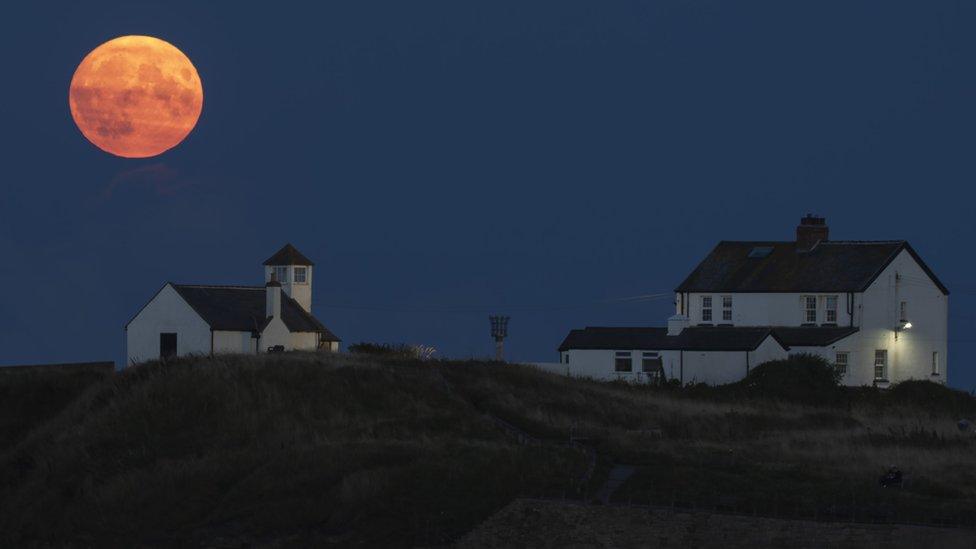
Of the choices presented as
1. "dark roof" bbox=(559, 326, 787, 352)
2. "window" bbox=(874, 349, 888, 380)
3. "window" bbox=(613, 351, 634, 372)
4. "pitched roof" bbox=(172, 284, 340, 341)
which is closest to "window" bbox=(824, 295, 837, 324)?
"window" bbox=(874, 349, 888, 380)

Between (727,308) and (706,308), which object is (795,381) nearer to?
(727,308)

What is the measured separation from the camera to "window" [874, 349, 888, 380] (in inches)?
3226

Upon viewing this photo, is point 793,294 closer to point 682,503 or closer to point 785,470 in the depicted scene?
point 785,470

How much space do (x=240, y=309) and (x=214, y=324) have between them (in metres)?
2.71

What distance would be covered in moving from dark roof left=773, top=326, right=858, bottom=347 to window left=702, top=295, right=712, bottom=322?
3920 mm

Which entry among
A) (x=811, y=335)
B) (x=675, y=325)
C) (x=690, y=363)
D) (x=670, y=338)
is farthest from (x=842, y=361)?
(x=670, y=338)

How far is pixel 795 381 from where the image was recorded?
74.5m

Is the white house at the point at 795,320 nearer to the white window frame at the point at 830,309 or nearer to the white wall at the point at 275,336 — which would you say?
the white window frame at the point at 830,309

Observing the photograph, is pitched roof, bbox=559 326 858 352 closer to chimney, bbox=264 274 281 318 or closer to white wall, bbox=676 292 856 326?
white wall, bbox=676 292 856 326

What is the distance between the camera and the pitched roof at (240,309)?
74.2 m

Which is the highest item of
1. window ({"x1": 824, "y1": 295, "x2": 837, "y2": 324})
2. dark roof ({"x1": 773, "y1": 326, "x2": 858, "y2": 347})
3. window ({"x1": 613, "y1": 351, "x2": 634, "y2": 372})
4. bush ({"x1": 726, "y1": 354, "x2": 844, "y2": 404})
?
window ({"x1": 824, "y1": 295, "x2": 837, "y2": 324})

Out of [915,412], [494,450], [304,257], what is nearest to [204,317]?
[304,257]

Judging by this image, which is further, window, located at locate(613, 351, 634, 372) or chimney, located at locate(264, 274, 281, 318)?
window, located at locate(613, 351, 634, 372)

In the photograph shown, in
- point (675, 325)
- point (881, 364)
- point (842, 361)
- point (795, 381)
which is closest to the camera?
point (795, 381)
